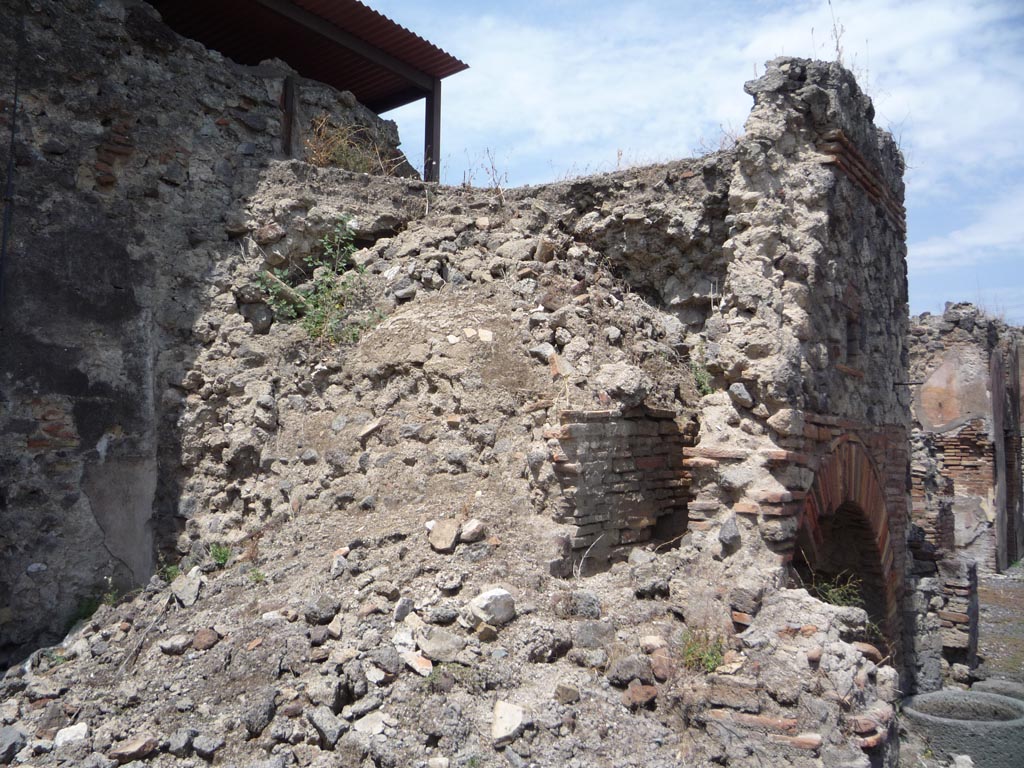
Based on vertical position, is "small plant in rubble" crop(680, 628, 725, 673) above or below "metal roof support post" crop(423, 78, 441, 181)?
below

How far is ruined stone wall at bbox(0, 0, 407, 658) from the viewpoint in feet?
14.5

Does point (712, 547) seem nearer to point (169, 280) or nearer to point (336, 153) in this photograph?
point (169, 280)

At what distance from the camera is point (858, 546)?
568 cm

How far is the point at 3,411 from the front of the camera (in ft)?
14.3

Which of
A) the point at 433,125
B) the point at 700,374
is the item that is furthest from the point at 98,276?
the point at 433,125

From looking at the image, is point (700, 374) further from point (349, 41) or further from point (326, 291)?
point (349, 41)

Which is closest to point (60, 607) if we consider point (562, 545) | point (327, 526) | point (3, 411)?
point (3, 411)

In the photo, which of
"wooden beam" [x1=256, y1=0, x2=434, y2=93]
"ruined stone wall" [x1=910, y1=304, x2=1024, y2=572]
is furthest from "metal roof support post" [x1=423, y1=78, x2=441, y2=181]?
"ruined stone wall" [x1=910, y1=304, x2=1024, y2=572]

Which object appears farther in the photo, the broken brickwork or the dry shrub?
the dry shrub

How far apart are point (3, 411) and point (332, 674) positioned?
233 centimetres

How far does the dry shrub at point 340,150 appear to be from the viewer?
6422 millimetres

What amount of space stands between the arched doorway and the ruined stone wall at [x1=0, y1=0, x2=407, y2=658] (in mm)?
3946

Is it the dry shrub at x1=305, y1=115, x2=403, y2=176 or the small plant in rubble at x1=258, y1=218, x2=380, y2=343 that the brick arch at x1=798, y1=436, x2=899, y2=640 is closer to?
the small plant in rubble at x1=258, y1=218, x2=380, y2=343

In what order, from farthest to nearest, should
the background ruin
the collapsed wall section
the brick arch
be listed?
the brick arch → the collapsed wall section → the background ruin
